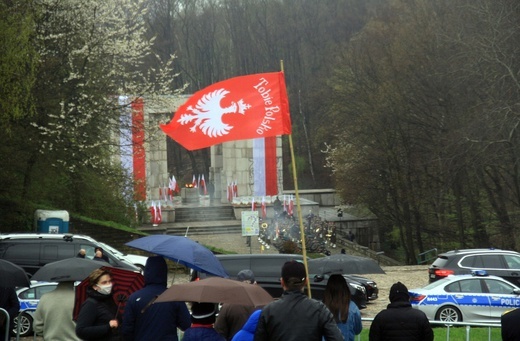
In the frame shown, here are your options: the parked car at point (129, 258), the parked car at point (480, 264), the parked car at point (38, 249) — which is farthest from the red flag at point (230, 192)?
the parked car at point (38, 249)

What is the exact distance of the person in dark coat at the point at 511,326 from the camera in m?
9.45

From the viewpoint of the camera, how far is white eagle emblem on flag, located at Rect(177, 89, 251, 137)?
14.4m

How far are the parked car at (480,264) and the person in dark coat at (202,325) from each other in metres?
19.9

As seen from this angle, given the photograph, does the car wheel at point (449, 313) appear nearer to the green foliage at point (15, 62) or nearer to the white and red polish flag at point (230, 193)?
the green foliage at point (15, 62)

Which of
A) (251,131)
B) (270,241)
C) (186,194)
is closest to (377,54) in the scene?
(270,241)

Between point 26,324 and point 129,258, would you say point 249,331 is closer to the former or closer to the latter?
point 26,324

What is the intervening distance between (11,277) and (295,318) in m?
5.76

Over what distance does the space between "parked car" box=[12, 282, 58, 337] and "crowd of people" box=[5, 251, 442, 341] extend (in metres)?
9.51

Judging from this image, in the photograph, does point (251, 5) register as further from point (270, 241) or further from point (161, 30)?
point (270, 241)

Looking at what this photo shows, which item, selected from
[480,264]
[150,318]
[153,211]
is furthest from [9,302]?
[153,211]

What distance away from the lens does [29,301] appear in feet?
68.9

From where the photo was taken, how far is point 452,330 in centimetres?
1812

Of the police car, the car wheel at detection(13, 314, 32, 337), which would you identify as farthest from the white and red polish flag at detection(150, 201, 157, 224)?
the car wheel at detection(13, 314, 32, 337)

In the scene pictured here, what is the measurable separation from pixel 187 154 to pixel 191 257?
93964mm
